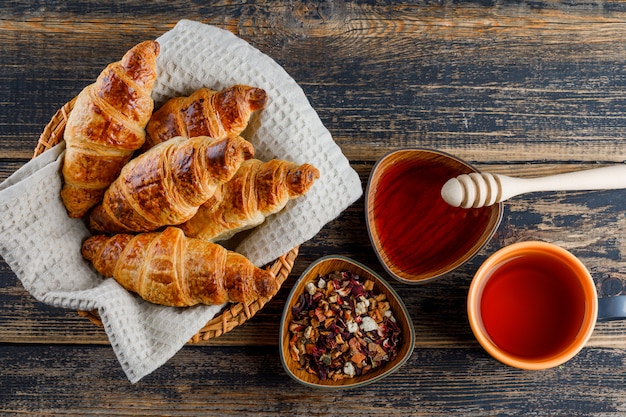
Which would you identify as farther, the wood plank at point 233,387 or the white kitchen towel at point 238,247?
the wood plank at point 233,387

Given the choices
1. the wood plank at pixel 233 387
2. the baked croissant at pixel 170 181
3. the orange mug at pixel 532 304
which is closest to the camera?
the baked croissant at pixel 170 181

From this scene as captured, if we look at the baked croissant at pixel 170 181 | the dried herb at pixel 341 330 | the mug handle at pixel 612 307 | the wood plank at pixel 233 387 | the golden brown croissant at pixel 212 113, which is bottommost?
the wood plank at pixel 233 387

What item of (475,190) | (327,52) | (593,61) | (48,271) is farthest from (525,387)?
(48,271)

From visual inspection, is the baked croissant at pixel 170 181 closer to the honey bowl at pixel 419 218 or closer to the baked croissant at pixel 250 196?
the baked croissant at pixel 250 196

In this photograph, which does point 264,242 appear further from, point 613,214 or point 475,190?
point 613,214

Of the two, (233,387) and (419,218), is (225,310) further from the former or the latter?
(419,218)


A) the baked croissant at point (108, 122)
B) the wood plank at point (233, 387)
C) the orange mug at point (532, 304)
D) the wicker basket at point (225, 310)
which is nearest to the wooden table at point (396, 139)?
the wood plank at point (233, 387)
